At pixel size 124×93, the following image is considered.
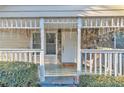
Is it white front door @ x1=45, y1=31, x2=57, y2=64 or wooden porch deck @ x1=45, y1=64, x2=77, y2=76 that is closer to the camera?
wooden porch deck @ x1=45, y1=64, x2=77, y2=76

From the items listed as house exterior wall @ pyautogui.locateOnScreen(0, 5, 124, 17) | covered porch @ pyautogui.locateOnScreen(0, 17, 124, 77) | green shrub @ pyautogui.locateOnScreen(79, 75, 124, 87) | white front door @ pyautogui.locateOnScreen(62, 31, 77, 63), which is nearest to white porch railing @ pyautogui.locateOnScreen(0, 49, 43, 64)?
covered porch @ pyautogui.locateOnScreen(0, 17, 124, 77)

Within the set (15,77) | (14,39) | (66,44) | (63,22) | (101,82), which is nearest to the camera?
(101,82)

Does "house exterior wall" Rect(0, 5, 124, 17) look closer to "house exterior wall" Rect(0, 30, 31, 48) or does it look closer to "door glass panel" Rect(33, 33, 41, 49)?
"house exterior wall" Rect(0, 30, 31, 48)

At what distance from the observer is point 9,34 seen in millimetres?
12562

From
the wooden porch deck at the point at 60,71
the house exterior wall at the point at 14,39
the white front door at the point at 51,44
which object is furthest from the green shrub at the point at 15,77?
the white front door at the point at 51,44

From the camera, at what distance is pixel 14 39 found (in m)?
12.8

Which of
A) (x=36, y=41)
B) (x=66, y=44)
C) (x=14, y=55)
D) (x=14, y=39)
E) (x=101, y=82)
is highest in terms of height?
(x=14, y=39)

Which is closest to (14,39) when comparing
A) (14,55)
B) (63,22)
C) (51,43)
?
(51,43)

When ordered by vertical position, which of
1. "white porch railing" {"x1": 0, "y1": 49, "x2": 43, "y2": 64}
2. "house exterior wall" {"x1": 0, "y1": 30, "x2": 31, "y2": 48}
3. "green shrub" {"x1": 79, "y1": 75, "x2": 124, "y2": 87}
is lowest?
"green shrub" {"x1": 79, "y1": 75, "x2": 124, "y2": 87}

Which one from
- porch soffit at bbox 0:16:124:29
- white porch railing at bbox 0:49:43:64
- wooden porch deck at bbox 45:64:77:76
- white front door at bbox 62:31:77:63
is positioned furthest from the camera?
white front door at bbox 62:31:77:63

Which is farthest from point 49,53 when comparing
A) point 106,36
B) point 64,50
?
point 106,36

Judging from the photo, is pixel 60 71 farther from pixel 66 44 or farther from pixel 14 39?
pixel 14 39

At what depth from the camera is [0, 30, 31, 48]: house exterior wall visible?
40.8 ft

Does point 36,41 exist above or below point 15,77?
above
